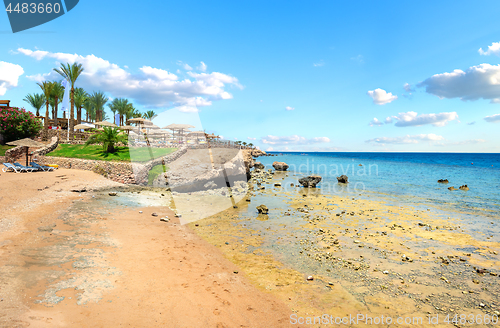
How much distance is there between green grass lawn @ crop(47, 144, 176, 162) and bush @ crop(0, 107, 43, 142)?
7235 millimetres

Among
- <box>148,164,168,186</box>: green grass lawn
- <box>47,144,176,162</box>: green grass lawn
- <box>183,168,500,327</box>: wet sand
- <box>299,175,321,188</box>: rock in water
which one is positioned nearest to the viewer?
<box>183,168,500,327</box>: wet sand

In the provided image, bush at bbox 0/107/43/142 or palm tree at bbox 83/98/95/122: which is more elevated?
palm tree at bbox 83/98/95/122

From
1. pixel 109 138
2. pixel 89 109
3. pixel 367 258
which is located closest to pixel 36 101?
pixel 89 109

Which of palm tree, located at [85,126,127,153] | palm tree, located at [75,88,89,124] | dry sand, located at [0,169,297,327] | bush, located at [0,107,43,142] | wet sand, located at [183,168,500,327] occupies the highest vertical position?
palm tree, located at [75,88,89,124]

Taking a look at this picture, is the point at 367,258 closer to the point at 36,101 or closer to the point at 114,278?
the point at 114,278

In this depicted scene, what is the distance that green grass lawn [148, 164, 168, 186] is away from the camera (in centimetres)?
2378

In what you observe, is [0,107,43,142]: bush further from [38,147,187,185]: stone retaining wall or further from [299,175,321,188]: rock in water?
[299,175,321,188]: rock in water

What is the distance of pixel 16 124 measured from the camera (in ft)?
112

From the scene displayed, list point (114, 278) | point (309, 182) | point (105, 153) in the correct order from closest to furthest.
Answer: point (114, 278) → point (309, 182) → point (105, 153)

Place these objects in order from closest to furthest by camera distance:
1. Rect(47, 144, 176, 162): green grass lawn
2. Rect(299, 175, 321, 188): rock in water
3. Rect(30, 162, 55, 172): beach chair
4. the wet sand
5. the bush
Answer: the wet sand, Rect(30, 162, 55, 172): beach chair, Rect(47, 144, 176, 162): green grass lawn, Rect(299, 175, 321, 188): rock in water, the bush

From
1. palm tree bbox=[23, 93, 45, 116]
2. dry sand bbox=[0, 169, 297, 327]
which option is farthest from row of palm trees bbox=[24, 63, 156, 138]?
dry sand bbox=[0, 169, 297, 327]

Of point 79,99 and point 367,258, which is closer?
point 367,258

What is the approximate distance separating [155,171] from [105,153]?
368 inches

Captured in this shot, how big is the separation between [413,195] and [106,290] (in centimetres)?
2761
